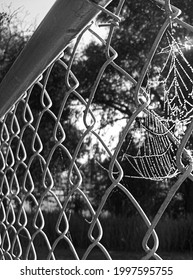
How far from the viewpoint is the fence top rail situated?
1.58 ft

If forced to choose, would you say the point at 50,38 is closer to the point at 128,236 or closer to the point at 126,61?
the point at 128,236

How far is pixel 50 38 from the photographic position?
21.4 inches

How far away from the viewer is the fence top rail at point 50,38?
A: 0.48m

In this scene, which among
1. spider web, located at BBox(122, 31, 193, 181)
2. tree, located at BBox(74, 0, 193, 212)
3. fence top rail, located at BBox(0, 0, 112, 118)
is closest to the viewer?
fence top rail, located at BBox(0, 0, 112, 118)

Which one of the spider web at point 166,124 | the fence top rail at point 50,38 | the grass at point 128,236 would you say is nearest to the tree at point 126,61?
the spider web at point 166,124

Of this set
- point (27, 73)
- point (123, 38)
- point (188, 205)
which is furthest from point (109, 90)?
point (27, 73)

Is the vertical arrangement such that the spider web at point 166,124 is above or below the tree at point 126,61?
below

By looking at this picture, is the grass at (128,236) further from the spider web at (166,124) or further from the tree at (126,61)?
the spider web at (166,124)

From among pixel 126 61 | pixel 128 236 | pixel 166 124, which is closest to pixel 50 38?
pixel 166 124

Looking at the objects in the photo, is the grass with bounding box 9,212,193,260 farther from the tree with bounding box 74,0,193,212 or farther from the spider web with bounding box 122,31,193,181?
the spider web with bounding box 122,31,193,181

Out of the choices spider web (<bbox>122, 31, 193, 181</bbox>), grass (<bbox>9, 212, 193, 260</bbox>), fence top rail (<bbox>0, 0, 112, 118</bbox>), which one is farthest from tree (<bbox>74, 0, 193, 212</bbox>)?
fence top rail (<bbox>0, 0, 112, 118</bbox>)

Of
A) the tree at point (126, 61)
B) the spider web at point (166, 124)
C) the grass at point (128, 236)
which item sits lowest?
the grass at point (128, 236)

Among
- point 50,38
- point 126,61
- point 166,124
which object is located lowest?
point 50,38

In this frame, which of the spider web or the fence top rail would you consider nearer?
the fence top rail
